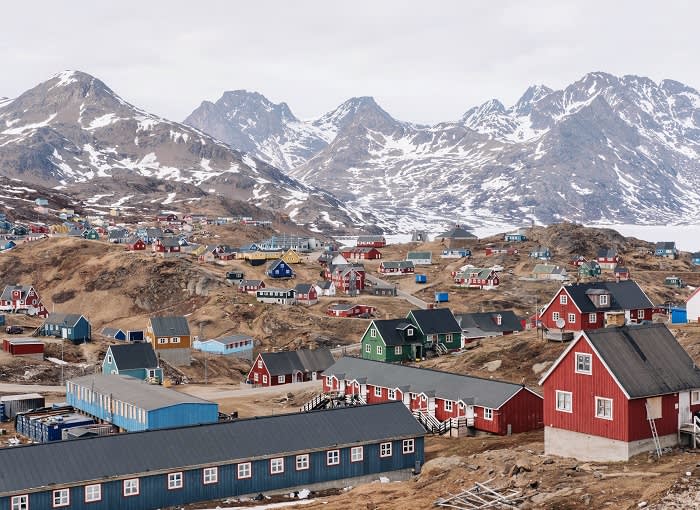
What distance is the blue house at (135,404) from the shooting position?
64062 mm

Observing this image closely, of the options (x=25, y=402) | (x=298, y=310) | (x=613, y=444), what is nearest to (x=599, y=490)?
(x=613, y=444)

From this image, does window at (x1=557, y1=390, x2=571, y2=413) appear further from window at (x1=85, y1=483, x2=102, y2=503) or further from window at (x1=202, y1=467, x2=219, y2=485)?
window at (x1=85, y1=483, x2=102, y2=503)

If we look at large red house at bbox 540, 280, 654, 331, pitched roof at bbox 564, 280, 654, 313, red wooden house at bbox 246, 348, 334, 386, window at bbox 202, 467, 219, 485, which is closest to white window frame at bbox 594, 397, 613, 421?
window at bbox 202, 467, 219, 485

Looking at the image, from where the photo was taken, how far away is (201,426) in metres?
51.8

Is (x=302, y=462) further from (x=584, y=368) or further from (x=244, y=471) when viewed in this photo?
(x=584, y=368)

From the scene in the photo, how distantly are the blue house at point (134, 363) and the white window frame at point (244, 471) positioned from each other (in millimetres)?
50298

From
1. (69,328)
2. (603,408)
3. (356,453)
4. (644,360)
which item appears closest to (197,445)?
(356,453)

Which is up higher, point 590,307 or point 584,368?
point 590,307

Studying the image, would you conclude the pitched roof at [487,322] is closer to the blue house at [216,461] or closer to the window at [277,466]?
the blue house at [216,461]

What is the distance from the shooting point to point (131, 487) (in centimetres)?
4703

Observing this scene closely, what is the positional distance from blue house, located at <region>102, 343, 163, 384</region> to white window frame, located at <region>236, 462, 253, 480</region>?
50298 millimetres

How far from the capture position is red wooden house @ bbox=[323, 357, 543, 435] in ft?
203

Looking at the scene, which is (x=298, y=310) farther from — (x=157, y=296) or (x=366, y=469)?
(x=366, y=469)

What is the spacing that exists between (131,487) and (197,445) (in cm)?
481
